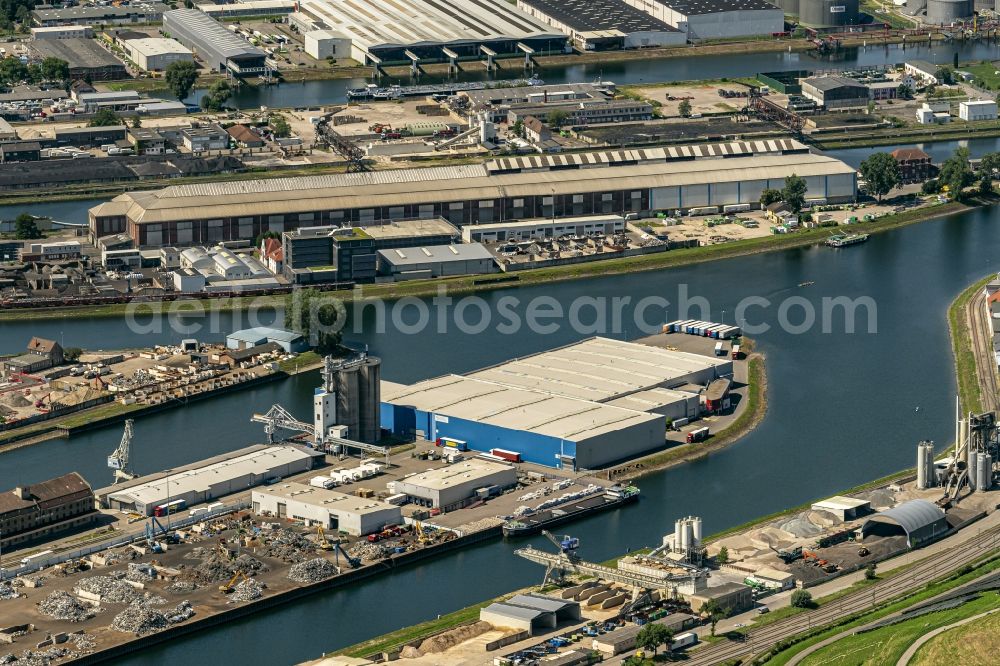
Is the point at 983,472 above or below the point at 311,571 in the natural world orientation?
above

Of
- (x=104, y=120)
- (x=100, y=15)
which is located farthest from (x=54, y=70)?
(x=100, y=15)

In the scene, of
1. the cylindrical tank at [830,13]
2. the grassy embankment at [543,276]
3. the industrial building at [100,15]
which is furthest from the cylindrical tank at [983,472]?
the industrial building at [100,15]

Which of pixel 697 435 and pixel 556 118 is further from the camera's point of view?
pixel 556 118

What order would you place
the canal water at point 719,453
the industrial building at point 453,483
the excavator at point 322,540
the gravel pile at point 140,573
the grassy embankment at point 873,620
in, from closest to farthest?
the grassy embankment at point 873,620
the gravel pile at point 140,573
the canal water at point 719,453
the excavator at point 322,540
the industrial building at point 453,483

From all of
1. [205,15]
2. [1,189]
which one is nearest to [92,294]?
[1,189]

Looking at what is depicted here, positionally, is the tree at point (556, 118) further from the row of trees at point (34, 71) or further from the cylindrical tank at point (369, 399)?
the cylindrical tank at point (369, 399)

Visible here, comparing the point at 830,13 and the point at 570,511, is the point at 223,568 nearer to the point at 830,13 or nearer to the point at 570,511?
the point at 570,511

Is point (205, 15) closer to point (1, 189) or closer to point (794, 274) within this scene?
point (1, 189)

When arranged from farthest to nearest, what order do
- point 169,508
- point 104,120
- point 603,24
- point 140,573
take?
point 603,24 → point 104,120 → point 169,508 → point 140,573
